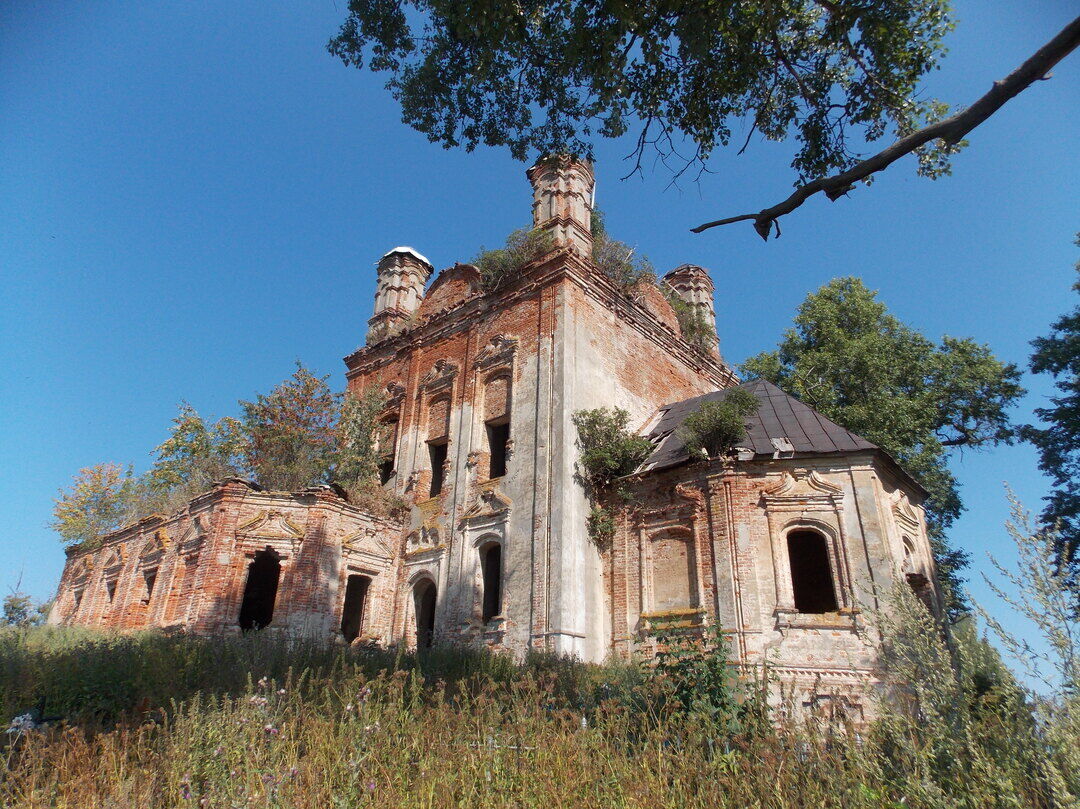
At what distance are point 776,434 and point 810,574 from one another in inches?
162

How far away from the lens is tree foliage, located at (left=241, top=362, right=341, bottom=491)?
62.9ft

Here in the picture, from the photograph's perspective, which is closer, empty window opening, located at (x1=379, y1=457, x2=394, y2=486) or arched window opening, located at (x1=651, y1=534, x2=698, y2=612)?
arched window opening, located at (x1=651, y1=534, x2=698, y2=612)

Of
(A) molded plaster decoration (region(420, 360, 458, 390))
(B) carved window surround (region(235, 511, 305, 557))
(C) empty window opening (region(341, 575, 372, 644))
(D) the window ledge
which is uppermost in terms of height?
(A) molded plaster decoration (region(420, 360, 458, 390))

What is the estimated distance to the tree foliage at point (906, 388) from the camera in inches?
765

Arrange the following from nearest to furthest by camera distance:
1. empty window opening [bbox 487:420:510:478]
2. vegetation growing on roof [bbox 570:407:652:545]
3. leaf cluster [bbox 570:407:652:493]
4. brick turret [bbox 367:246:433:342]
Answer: vegetation growing on roof [bbox 570:407:652:545]
leaf cluster [bbox 570:407:652:493]
empty window opening [bbox 487:420:510:478]
brick turret [bbox 367:246:433:342]

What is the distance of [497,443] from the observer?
17547 millimetres

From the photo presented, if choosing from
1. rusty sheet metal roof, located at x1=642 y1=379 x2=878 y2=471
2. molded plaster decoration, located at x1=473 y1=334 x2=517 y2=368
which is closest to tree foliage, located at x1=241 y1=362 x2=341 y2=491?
molded plaster decoration, located at x1=473 y1=334 x2=517 y2=368

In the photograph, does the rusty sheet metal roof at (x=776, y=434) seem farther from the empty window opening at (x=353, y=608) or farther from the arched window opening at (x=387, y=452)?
the empty window opening at (x=353, y=608)

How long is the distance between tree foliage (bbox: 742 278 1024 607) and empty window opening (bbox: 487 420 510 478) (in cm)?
989

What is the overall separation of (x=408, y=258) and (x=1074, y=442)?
795 inches

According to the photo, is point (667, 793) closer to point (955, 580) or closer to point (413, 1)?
point (413, 1)

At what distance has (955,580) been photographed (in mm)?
19844

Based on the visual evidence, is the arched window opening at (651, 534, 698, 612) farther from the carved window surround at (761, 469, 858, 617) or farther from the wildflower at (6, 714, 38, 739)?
the wildflower at (6, 714, 38, 739)

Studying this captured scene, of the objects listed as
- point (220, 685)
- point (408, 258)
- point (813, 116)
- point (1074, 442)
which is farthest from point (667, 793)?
point (408, 258)
